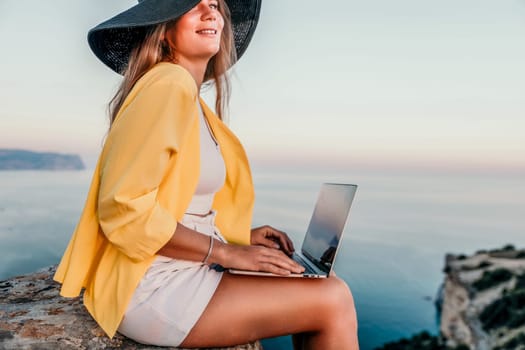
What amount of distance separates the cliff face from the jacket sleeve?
31.5m

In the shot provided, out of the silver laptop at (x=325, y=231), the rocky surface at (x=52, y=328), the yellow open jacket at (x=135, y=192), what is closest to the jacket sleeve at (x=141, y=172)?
the yellow open jacket at (x=135, y=192)

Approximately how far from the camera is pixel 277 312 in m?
1.82

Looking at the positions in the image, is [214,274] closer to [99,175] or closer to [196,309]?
[196,309]

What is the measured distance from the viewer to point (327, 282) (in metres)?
1.87

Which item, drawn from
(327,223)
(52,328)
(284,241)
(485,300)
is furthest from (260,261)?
(485,300)

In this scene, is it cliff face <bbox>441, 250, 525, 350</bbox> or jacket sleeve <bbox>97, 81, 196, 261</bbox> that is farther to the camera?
cliff face <bbox>441, 250, 525, 350</bbox>

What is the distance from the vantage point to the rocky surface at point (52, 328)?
6.29 feet

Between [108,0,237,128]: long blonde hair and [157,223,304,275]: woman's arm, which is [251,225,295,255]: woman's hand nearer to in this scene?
[157,223,304,275]: woman's arm

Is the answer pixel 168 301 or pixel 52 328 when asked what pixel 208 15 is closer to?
pixel 168 301

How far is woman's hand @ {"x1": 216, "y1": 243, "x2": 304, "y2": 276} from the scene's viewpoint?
1801 millimetres

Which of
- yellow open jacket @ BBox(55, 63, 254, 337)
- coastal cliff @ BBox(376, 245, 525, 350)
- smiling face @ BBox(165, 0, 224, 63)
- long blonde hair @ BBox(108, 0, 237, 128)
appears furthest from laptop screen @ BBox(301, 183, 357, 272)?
coastal cliff @ BBox(376, 245, 525, 350)

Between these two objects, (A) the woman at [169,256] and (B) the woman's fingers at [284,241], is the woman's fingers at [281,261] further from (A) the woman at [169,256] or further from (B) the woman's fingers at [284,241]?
(B) the woman's fingers at [284,241]

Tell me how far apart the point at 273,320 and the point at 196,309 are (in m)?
0.28

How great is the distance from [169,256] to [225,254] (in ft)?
0.65
